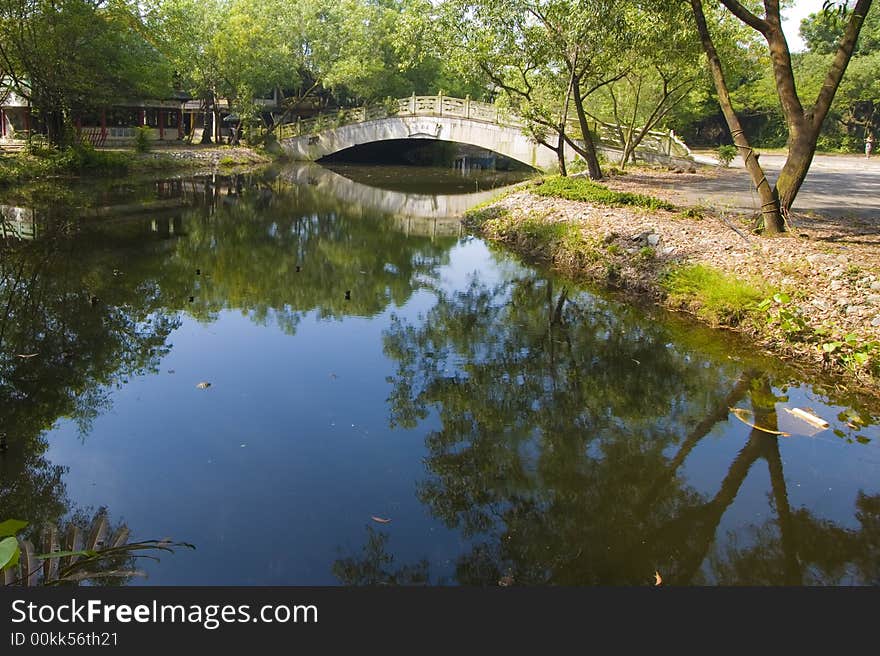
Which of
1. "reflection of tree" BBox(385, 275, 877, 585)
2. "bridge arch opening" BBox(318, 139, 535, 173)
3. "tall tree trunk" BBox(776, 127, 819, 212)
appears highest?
"bridge arch opening" BBox(318, 139, 535, 173)

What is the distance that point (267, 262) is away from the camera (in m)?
14.6

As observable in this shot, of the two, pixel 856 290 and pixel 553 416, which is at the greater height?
pixel 856 290

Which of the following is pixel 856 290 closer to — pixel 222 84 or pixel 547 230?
pixel 547 230

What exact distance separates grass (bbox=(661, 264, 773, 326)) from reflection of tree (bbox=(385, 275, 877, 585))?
0.89 m

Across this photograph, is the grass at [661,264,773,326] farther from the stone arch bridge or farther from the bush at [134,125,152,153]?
the bush at [134,125,152,153]

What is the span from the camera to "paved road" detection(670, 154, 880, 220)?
1628 cm

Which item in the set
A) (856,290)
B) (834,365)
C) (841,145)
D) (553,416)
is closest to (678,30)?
(856,290)

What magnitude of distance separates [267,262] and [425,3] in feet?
34.3

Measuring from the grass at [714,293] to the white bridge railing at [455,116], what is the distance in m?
13.0

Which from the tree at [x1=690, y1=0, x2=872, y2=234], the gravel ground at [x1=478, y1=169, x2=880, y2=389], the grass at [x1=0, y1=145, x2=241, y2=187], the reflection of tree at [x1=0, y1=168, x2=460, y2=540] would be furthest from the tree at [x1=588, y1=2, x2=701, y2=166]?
the grass at [x1=0, y1=145, x2=241, y2=187]

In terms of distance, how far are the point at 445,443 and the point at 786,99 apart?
8.76 metres

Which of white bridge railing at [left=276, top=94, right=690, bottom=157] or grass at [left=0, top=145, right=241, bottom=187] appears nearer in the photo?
grass at [left=0, top=145, right=241, bottom=187]

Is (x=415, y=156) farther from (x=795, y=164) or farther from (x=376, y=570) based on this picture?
(x=376, y=570)

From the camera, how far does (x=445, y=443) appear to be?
22.5 ft
